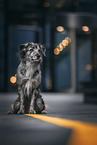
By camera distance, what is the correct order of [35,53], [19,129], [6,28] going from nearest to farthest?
[19,129], [35,53], [6,28]

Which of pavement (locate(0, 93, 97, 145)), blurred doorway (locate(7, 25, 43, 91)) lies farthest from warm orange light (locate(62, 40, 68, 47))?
pavement (locate(0, 93, 97, 145))

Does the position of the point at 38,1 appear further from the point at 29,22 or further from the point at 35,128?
the point at 35,128

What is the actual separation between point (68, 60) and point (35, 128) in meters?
12.5

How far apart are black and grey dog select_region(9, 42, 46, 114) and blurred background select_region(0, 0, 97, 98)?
974cm

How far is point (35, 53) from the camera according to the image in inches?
202

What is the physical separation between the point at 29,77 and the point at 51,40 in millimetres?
10732

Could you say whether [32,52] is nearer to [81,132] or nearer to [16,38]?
[81,132]

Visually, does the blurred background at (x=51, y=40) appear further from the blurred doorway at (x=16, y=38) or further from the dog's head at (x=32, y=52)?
the dog's head at (x=32, y=52)

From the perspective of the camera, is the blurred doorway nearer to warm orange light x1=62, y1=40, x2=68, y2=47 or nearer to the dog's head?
warm orange light x1=62, y1=40, x2=68, y2=47

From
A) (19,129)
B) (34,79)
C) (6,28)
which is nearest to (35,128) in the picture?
(19,129)

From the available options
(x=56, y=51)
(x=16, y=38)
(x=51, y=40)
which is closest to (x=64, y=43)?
(x=56, y=51)

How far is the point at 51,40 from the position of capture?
1574cm

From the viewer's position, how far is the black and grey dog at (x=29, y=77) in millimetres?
5141

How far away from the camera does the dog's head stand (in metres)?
5.12
